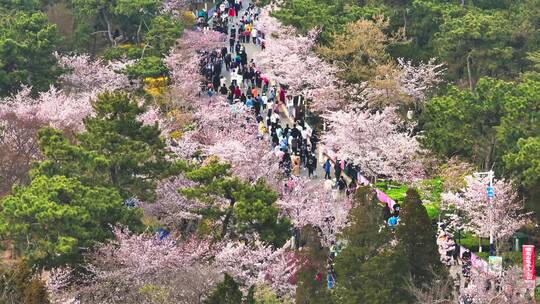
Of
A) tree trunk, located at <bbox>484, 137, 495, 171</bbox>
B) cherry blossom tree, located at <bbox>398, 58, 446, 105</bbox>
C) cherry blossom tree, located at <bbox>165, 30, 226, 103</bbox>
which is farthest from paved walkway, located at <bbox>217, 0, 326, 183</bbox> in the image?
cherry blossom tree, located at <bbox>398, 58, 446, 105</bbox>

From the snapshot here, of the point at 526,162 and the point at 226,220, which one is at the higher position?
the point at 526,162

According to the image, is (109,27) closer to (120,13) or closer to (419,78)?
(120,13)

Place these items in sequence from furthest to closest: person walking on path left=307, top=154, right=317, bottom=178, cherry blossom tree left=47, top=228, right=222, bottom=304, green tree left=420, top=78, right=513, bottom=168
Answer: person walking on path left=307, top=154, right=317, bottom=178 → green tree left=420, top=78, right=513, bottom=168 → cherry blossom tree left=47, top=228, right=222, bottom=304

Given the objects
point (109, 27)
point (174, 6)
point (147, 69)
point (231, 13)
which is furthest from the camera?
point (174, 6)

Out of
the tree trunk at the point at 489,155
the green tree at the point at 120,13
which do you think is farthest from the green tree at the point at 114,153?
the green tree at the point at 120,13

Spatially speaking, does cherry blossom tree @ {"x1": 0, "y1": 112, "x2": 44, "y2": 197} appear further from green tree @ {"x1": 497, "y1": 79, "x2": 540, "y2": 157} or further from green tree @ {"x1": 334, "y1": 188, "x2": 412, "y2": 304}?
green tree @ {"x1": 497, "y1": 79, "x2": 540, "y2": 157}

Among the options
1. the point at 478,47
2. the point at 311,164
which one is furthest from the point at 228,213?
the point at 478,47
